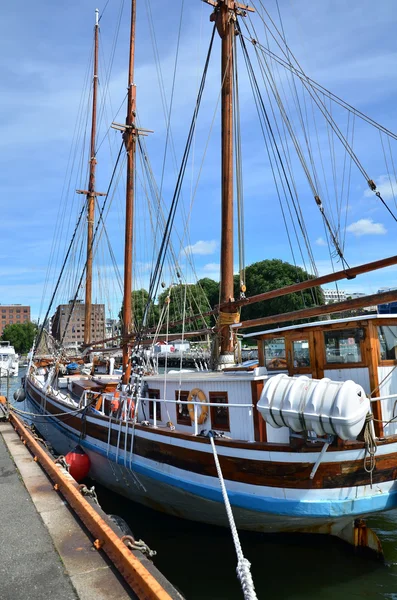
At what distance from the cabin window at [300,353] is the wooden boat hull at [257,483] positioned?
1.91m

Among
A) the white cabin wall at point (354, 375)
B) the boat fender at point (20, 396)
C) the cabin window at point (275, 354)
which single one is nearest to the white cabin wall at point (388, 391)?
the white cabin wall at point (354, 375)

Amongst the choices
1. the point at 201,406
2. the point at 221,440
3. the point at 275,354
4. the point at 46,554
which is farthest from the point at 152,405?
the point at 46,554

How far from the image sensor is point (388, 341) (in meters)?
7.80

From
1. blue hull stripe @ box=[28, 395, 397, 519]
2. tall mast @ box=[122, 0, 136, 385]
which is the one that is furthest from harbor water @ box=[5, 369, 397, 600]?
tall mast @ box=[122, 0, 136, 385]

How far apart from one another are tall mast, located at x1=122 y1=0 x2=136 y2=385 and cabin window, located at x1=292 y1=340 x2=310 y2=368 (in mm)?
6580

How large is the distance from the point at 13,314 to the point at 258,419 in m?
185

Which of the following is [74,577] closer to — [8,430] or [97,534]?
[97,534]

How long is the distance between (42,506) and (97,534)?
67.6 inches

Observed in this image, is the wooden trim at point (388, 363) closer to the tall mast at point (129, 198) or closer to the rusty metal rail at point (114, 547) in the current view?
the rusty metal rail at point (114, 547)

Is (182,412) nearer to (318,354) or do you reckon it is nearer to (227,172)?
(318,354)

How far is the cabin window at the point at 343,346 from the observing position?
777 centimetres

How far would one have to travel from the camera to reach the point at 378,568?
24.8 ft

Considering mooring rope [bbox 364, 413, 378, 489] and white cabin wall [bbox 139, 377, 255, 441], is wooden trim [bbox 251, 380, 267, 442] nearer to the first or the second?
white cabin wall [bbox 139, 377, 255, 441]

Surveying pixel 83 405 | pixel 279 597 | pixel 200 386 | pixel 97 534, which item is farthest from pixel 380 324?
pixel 83 405
